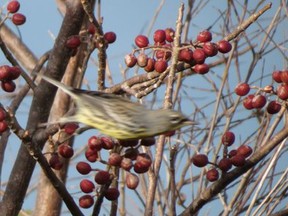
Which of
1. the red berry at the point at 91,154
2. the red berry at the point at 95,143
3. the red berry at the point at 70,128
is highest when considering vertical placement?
the red berry at the point at 70,128

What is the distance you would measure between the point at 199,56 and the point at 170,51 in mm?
101

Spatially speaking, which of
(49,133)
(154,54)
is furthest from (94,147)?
(154,54)

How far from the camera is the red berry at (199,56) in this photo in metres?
2.14

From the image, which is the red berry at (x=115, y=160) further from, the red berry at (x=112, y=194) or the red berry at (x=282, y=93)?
the red berry at (x=282, y=93)

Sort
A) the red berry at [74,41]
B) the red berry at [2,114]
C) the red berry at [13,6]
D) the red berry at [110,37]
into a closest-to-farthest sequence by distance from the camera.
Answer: the red berry at [2,114], the red berry at [110,37], the red berry at [74,41], the red berry at [13,6]

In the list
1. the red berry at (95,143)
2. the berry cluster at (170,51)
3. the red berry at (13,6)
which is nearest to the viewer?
the red berry at (95,143)

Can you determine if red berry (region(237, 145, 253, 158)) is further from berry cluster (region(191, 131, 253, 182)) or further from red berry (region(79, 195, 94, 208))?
red berry (region(79, 195, 94, 208))

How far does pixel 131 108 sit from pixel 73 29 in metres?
0.89

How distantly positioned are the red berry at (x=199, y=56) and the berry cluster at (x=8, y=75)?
58 centimetres

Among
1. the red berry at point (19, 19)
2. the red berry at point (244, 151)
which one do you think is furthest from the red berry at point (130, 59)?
the red berry at point (19, 19)

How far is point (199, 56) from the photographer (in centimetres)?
214

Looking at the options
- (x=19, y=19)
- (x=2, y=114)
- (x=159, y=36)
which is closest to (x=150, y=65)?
(x=159, y=36)

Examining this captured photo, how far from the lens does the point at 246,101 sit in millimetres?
2238

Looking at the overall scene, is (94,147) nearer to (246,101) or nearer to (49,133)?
(49,133)
